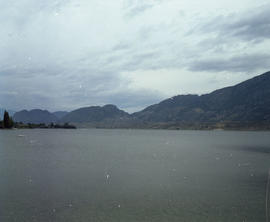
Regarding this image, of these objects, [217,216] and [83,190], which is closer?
[217,216]

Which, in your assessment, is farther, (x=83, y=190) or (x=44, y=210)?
(x=83, y=190)

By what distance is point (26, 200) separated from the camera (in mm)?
31422

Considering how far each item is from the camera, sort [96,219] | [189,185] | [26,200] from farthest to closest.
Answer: [189,185] → [26,200] → [96,219]

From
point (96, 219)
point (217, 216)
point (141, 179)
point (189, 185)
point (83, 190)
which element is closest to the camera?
point (96, 219)

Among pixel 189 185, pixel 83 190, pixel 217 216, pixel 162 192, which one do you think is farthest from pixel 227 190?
pixel 83 190

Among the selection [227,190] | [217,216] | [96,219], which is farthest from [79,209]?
[227,190]

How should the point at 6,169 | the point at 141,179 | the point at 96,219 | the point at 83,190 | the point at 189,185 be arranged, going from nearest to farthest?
the point at 96,219
the point at 83,190
the point at 189,185
the point at 141,179
the point at 6,169

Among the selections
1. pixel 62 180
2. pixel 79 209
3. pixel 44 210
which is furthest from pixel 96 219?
pixel 62 180

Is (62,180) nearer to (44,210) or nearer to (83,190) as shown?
(83,190)

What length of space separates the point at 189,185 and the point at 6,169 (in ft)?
117

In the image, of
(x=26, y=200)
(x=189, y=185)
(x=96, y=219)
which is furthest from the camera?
(x=189, y=185)

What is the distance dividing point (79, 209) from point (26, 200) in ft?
23.6

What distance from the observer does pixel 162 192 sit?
37.2m

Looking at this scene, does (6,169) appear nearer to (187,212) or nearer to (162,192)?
(162,192)
